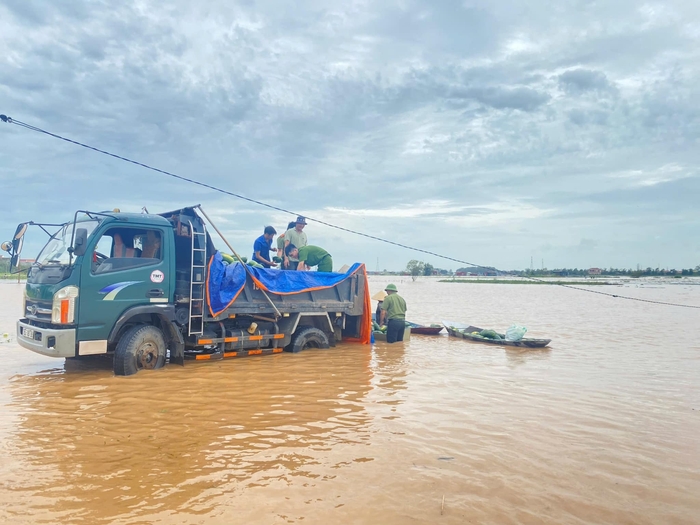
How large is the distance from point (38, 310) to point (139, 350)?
163 centimetres

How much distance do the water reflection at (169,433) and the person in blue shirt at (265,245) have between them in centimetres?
301

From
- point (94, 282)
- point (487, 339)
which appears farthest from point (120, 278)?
point (487, 339)

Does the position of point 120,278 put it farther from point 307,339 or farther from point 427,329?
point 427,329

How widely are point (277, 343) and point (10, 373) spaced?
184 inches

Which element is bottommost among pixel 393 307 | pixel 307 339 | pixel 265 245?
pixel 307 339

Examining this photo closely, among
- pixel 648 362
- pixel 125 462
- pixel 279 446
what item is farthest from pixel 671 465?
pixel 648 362

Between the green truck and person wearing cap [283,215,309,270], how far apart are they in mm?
1463

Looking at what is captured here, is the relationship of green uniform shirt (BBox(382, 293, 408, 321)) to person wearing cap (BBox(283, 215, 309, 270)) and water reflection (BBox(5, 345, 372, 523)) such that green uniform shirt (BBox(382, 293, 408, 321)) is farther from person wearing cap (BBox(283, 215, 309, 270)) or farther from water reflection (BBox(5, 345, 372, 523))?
water reflection (BBox(5, 345, 372, 523))

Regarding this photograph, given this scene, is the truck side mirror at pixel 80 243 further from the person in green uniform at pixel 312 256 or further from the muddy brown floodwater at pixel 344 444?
the person in green uniform at pixel 312 256

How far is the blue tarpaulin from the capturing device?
925cm

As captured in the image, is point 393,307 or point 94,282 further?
point 393,307

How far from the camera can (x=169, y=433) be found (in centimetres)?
566

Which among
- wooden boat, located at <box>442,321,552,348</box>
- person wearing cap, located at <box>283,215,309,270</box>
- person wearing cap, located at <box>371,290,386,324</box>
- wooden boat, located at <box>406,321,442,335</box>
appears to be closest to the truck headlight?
person wearing cap, located at <box>283,215,309,270</box>

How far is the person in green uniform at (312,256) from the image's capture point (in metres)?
11.9
